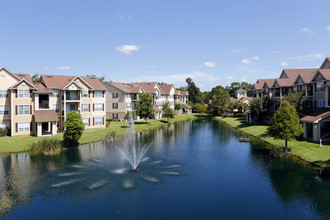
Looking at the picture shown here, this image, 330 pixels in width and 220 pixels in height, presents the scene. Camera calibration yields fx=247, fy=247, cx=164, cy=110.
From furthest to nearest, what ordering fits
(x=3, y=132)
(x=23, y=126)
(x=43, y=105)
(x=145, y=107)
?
(x=145, y=107) < (x=43, y=105) < (x=23, y=126) < (x=3, y=132)

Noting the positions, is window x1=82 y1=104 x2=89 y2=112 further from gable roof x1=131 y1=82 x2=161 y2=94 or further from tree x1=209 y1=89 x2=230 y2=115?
tree x1=209 y1=89 x2=230 y2=115

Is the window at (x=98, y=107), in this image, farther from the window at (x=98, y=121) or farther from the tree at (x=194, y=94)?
the tree at (x=194, y=94)

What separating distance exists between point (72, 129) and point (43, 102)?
13.7m

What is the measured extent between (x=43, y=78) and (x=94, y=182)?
3506cm

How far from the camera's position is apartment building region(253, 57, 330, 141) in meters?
36.4

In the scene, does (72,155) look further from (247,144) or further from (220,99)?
(220,99)

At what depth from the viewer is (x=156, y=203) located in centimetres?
1944

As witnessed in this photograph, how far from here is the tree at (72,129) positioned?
37562 mm

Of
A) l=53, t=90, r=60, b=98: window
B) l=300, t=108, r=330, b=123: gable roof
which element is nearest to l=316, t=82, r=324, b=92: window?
l=300, t=108, r=330, b=123: gable roof

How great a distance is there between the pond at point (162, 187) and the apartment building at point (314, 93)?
9.95m

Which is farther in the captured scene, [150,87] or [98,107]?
[150,87]

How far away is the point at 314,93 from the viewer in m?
44.0

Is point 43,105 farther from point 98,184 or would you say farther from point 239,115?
point 239,115

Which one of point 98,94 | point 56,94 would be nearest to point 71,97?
point 56,94
